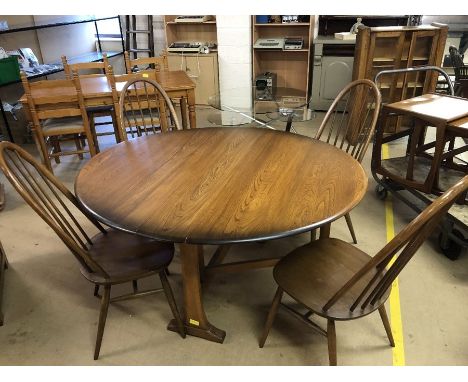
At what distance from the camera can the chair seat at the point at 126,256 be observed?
1535mm

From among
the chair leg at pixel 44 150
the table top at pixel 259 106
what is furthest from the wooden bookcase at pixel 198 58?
the chair leg at pixel 44 150

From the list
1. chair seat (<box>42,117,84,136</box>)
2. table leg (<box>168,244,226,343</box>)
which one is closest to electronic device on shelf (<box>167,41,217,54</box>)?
chair seat (<box>42,117,84,136</box>)

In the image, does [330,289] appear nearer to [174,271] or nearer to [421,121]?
[174,271]

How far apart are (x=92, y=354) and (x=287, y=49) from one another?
13.7 feet

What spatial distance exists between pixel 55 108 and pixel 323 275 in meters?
2.59

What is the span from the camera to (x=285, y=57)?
16.7 feet

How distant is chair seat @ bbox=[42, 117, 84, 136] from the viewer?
3.07m

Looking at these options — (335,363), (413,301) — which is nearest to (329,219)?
(335,363)

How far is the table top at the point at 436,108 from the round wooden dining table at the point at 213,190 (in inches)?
28.6

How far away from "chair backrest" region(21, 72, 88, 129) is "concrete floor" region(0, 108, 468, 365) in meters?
1.17

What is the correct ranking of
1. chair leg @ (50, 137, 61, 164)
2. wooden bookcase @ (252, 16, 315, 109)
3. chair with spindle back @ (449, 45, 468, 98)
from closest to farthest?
1. chair leg @ (50, 137, 61, 164)
2. chair with spindle back @ (449, 45, 468, 98)
3. wooden bookcase @ (252, 16, 315, 109)

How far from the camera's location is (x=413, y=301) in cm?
191

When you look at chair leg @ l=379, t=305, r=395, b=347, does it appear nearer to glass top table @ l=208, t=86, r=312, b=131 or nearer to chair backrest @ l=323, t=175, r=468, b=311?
chair backrest @ l=323, t=175, r=468, b=311

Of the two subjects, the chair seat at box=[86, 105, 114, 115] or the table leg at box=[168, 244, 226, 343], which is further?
the chair seat at box=[86, 105, 114, 115]
